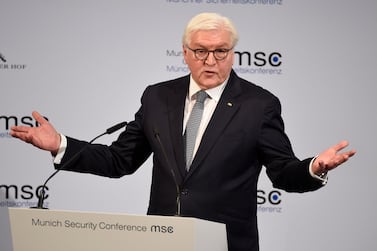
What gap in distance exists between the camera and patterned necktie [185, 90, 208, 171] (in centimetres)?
313

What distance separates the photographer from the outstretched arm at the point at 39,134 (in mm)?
2912

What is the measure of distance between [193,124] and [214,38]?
41 centimetres

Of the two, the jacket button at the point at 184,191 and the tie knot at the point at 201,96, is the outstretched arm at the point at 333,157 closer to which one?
the jacket button at the point at 184,191

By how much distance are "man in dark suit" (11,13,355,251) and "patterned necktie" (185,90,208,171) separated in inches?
0.5

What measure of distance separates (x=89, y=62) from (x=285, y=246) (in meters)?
1.82

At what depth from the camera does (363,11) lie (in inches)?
183

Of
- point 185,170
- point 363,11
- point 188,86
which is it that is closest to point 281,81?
point 363,11

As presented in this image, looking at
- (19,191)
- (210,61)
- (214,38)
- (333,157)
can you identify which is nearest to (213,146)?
(210,61)

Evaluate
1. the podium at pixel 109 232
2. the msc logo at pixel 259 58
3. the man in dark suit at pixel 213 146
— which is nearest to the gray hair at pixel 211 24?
the man in dark suit at pixel 213 146

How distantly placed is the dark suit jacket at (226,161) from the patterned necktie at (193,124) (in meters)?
0.05

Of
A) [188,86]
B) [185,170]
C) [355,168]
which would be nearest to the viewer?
[185,170]

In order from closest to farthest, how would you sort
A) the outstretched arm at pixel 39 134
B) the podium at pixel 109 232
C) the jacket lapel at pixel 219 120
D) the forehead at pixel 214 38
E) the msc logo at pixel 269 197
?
the podium at pixel 109 232, the outstretched arm at pixel 39 134, the jacket lapel at pixel 219 120, the forehead at pixel 214 38, the msc logo at pixel 269 197

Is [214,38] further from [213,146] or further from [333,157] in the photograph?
[333,157]

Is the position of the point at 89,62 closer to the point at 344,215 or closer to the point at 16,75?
the point at 16,75
